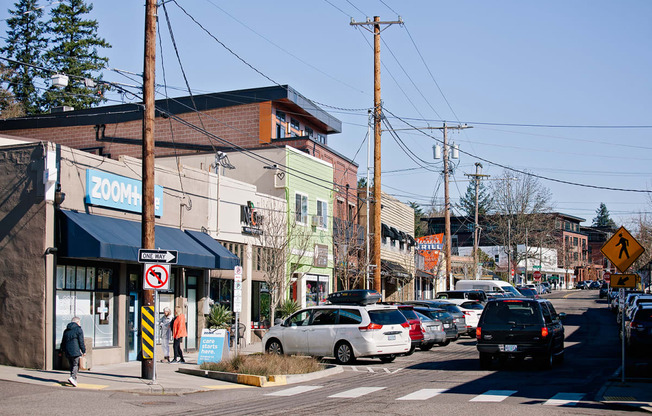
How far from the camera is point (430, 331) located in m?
25.5

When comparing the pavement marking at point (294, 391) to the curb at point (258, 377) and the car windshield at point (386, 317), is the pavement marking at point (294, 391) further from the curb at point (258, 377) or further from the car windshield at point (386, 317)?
the car windshield at point (386, 317)

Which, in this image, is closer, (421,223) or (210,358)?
(210,358)

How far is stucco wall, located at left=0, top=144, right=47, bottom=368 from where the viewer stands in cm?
1802

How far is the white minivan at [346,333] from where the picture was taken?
68.2 feet

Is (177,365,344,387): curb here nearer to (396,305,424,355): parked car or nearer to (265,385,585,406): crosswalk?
(265,385,585,406): crosswalk

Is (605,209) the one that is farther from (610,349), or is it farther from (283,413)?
(283,413)

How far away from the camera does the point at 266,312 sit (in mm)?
31156

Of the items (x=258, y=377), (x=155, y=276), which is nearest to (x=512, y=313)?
(x=258, y=377)

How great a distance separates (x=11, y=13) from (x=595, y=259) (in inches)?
4369

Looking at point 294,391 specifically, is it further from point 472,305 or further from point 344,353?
point 472,305

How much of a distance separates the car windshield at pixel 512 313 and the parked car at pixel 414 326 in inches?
199

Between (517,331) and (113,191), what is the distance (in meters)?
11.9

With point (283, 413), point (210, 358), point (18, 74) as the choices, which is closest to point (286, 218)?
point (210, 358)

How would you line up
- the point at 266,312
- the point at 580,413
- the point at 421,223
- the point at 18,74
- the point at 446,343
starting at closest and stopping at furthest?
1. the point at 580,413
2. the point at 446,343
3. the point at 266,312
4. the point at 18,74
5. the point at 421,223
